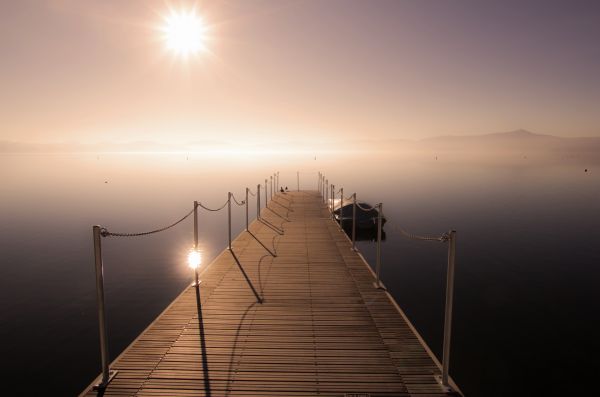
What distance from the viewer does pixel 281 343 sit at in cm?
640

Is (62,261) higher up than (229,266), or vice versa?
(229,266)

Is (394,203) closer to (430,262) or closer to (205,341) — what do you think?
(430,262)

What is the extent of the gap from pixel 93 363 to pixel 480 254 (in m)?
22.0

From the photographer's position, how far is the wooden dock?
525 cm

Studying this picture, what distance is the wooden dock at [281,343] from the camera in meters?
5.25

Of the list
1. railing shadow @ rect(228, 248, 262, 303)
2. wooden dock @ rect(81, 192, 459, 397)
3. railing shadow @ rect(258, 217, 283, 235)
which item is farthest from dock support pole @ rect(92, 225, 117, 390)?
railing shadow @ rect(258, 217, 283, 235)

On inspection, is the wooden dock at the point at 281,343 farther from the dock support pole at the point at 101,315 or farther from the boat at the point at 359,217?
the boat at the point at 359,217

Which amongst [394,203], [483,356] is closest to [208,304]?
[483,356]

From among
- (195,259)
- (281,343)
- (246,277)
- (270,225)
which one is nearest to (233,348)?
(281,343)

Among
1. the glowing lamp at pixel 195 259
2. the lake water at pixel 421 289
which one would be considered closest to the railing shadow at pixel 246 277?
the glowing lamp at pixel 195 259

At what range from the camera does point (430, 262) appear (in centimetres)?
2172

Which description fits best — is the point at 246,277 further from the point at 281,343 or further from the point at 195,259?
the point at 281,343

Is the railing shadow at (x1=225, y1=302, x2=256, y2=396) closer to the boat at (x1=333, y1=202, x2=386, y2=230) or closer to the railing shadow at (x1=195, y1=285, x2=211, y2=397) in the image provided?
the railing shadow at (x1=195, y1=285, x2=211, y2=397)

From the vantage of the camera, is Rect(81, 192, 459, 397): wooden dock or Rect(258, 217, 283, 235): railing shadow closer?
Rect(81, 192, 459, 397): wooden dock
